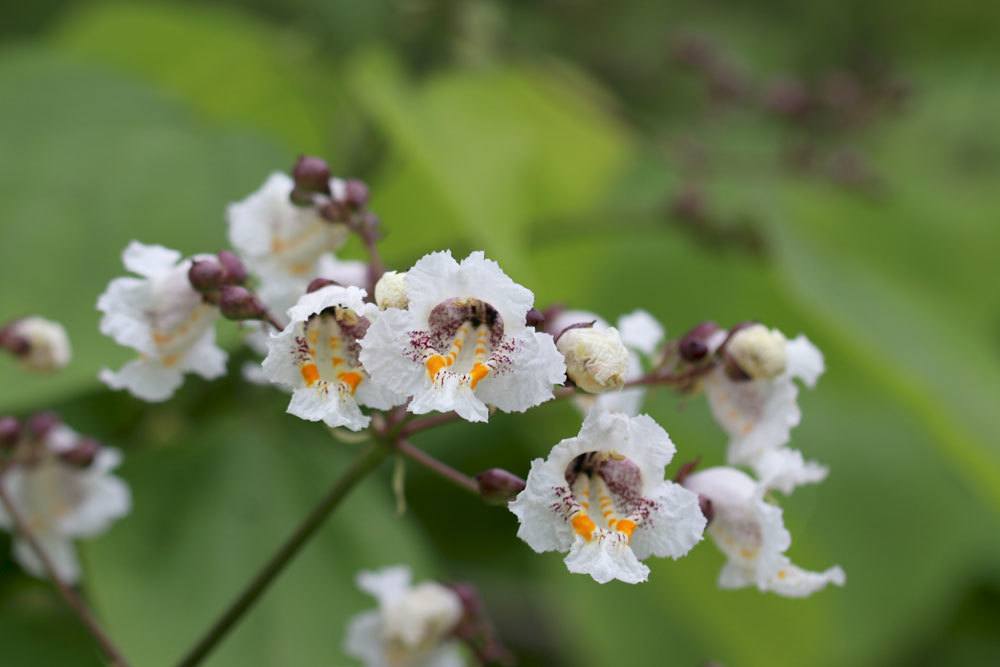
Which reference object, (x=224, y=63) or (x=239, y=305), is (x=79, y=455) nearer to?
(x=239, y=305)

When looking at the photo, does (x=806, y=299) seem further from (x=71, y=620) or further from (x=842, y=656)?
(x=71, y=620)

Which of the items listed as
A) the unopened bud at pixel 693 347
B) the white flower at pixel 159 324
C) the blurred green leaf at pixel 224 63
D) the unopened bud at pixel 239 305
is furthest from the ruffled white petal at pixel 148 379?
the blurred green leaf at pixel 224 63

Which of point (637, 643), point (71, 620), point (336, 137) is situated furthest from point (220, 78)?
point (637, 643)

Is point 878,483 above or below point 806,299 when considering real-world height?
below

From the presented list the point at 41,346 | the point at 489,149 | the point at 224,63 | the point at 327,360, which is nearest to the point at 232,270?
the point at 327,360

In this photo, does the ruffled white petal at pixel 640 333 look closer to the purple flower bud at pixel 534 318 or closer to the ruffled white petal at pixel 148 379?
the purple flower bud at pixel 534 318

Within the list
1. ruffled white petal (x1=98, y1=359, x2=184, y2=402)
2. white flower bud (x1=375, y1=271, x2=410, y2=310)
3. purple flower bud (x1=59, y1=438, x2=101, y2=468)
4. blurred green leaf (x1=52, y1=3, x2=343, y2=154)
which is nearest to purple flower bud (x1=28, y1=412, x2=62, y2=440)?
purple flower bud (x1=59, y1=438, x2=101, y2=468)

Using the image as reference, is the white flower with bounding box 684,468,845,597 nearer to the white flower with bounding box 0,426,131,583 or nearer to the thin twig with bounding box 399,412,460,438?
the thin twig with bounding box 399,412,460,438
